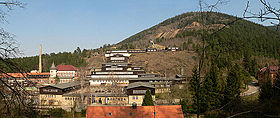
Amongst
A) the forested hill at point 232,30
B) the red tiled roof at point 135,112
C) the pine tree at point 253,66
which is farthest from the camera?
the pine tree at point 253,66

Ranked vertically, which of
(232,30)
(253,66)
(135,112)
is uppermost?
(232,30)

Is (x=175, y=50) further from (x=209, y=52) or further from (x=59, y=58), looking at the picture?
(x=209, y=52)

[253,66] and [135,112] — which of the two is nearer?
[135,112]

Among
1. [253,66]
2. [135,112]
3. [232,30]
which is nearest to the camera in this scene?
[232,30]

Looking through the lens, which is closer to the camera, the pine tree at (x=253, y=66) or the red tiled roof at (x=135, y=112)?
the red tiled roof at (x=135, y=112)

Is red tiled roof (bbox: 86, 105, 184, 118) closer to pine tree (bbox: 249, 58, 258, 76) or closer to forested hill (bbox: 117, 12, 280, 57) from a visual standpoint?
forested hill (bbox: 117, 12, 280, 57)

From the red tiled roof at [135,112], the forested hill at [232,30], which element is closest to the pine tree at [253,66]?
the forested hill at [232,30]

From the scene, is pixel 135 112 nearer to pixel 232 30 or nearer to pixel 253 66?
pixel 232 30

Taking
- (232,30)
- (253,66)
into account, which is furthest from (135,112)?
(253,66)

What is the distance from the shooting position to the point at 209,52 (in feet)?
10.3

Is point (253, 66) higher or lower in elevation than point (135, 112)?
higher

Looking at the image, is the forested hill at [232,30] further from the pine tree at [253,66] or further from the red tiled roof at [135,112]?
the red tiled roof at [135,112]

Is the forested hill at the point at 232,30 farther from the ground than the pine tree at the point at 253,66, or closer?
farther from the ground

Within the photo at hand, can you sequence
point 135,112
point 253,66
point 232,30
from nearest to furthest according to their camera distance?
1. point 232,30
2. point 135,112
3. point 253,66
